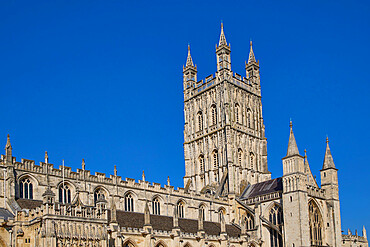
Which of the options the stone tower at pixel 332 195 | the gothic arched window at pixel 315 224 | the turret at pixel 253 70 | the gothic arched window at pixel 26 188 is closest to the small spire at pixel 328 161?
the stone tower at pixel 332 195

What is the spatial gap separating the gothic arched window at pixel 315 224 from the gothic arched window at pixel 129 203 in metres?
22.1

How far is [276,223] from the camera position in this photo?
63.5 m

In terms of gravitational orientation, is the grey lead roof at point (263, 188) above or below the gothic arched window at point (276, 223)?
above

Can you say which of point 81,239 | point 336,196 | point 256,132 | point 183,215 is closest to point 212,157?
point 256,132

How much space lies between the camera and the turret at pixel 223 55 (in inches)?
3160

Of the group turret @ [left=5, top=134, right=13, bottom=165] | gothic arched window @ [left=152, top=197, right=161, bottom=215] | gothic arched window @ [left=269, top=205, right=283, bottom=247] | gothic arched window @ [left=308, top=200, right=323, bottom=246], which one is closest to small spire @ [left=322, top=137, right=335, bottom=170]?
gothic arched window @ [left=308, top=200, right=323, bottom=246]

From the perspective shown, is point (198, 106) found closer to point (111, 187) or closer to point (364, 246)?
point (111, 187)

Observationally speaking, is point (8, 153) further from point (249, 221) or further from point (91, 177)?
point (249, 221)

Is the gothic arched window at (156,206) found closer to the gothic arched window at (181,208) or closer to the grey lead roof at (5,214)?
the gothic arched window at (181,208)

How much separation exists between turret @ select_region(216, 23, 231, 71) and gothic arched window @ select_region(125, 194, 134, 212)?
28.9 metres

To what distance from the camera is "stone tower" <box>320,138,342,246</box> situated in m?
64.7

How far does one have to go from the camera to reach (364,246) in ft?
275

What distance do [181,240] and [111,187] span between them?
10948 mm

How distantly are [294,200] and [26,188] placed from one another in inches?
1217
